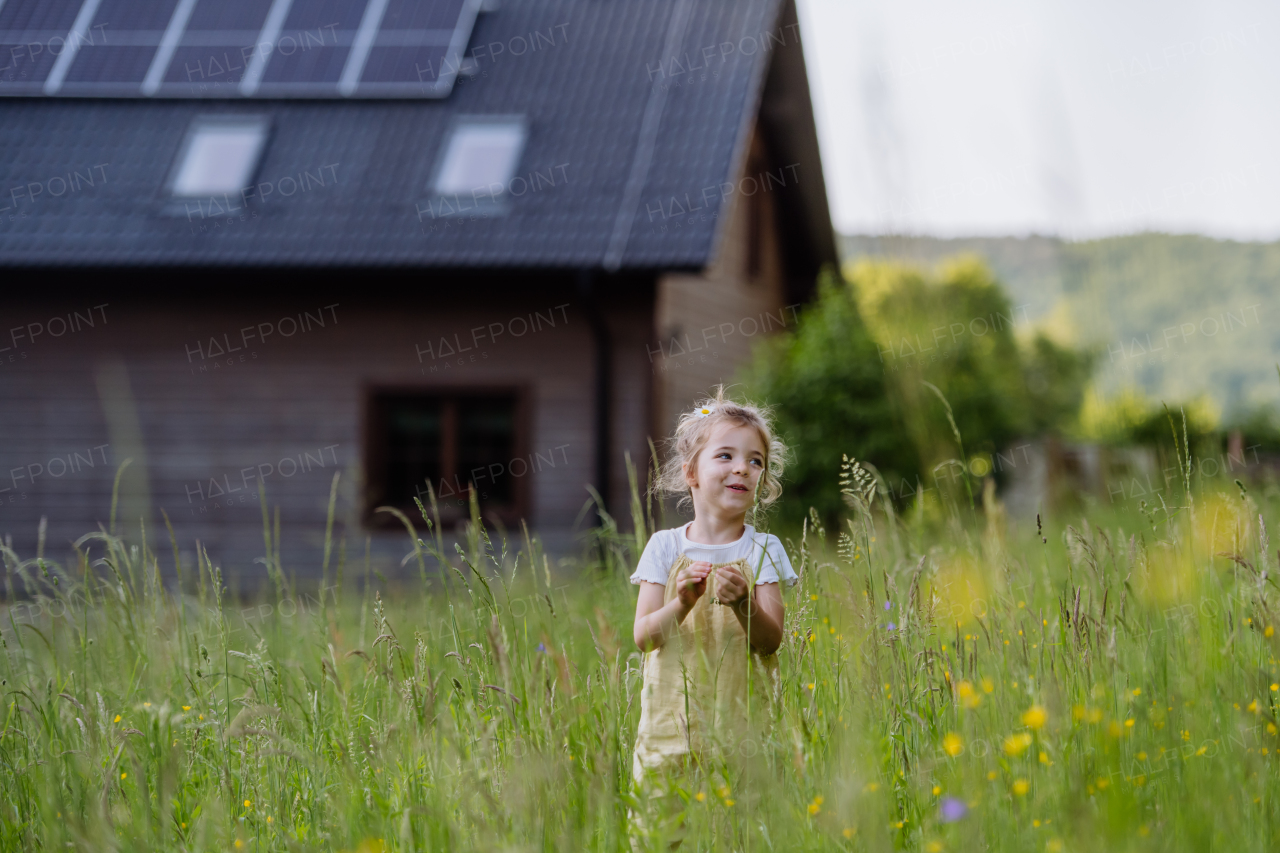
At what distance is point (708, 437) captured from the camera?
240cm

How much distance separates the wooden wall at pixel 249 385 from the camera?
10594 mm

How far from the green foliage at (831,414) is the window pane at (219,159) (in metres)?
5.62

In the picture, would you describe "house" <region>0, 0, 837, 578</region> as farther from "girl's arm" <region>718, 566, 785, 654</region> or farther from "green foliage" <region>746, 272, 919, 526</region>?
"girl's arm" <region>718, 566, 785, 654</region>

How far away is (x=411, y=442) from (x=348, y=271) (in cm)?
181

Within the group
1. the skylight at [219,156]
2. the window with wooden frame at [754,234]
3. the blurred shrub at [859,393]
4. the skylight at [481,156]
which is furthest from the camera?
the window with wooden frame at [754,234]

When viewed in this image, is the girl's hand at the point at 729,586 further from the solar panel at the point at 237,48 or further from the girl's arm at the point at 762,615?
the solar panel at the point at 237,48

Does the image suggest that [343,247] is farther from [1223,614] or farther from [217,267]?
[1223,614]

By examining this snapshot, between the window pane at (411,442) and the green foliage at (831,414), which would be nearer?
the green foliage at (831,414)

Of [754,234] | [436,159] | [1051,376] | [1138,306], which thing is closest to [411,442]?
Result: [436,159]

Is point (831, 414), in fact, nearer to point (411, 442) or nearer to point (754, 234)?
point (411, 442)

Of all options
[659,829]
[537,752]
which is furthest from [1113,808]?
[537,752]

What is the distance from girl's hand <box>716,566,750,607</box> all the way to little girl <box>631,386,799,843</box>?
0.20 feet

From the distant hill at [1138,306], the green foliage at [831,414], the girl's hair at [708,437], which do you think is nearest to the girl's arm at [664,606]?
the girl's hair at [708,437]

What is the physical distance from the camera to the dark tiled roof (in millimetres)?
10016
